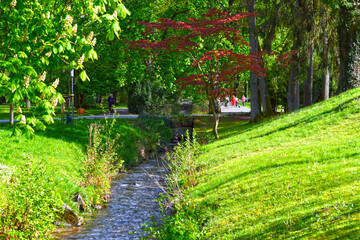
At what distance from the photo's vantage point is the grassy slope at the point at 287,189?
6754 mm

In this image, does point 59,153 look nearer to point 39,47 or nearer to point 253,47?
point 39,47

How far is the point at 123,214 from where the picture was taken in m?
12.4

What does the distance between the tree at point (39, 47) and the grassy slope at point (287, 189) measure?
12.4 feet

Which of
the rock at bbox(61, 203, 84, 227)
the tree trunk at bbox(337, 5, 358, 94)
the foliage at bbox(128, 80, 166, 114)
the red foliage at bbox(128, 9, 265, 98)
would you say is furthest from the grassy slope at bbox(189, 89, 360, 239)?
the foliage at bbox(128, 80, 166, 114)

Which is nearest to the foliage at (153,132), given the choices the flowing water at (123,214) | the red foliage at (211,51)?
the red foliage at (211,51)

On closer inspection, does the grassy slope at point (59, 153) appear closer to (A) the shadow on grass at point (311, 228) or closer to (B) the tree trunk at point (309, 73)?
(A) the shadow on grass at point (311, 228)

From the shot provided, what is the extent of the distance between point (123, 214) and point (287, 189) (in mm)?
5330

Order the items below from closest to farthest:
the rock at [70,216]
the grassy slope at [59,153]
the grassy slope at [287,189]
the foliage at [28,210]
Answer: the grassy slope at [287,189] → the foliage at [28,210] → the rock at [70,216] → the grassy slope at [59,153]

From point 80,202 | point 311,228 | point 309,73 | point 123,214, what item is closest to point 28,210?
point 80,202

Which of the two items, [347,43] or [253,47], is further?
[253,47]

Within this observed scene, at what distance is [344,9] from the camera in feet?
80.5

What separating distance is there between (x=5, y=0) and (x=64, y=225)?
6.21 metres

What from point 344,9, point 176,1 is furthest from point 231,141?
point 176,1

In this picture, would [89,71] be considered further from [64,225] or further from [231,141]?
[64,225]
